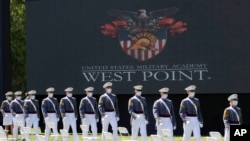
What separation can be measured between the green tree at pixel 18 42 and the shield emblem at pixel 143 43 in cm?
1696

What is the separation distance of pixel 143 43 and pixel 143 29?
503mm

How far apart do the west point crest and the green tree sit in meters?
16.7

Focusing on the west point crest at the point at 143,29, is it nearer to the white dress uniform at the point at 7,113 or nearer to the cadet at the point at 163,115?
the white dress uniform at the point at 7,113

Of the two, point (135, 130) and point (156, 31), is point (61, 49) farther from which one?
point (135, 130)

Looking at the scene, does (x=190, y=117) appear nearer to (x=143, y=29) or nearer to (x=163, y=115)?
(x=163, y=115)

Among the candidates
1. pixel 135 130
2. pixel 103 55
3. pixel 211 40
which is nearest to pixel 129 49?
pixel 103 55

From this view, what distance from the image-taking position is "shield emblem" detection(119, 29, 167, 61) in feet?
98.4

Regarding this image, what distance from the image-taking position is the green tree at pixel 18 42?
4719 cm

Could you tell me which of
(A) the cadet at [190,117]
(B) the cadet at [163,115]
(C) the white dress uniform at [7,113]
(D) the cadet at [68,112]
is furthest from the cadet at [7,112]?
(A) the cadet at [190,117]

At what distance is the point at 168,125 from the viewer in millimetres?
22688

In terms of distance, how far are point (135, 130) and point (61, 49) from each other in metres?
8.36

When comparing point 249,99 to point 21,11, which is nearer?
point 249,99

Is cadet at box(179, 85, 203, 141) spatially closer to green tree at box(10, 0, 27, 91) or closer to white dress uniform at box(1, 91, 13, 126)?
white dress uniform at box(1, 91, 13, 126)

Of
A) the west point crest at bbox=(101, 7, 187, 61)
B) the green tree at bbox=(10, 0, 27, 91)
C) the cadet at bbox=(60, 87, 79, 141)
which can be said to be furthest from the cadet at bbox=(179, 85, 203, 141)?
the green tree at bbox=(10, 0, 27, 91)
